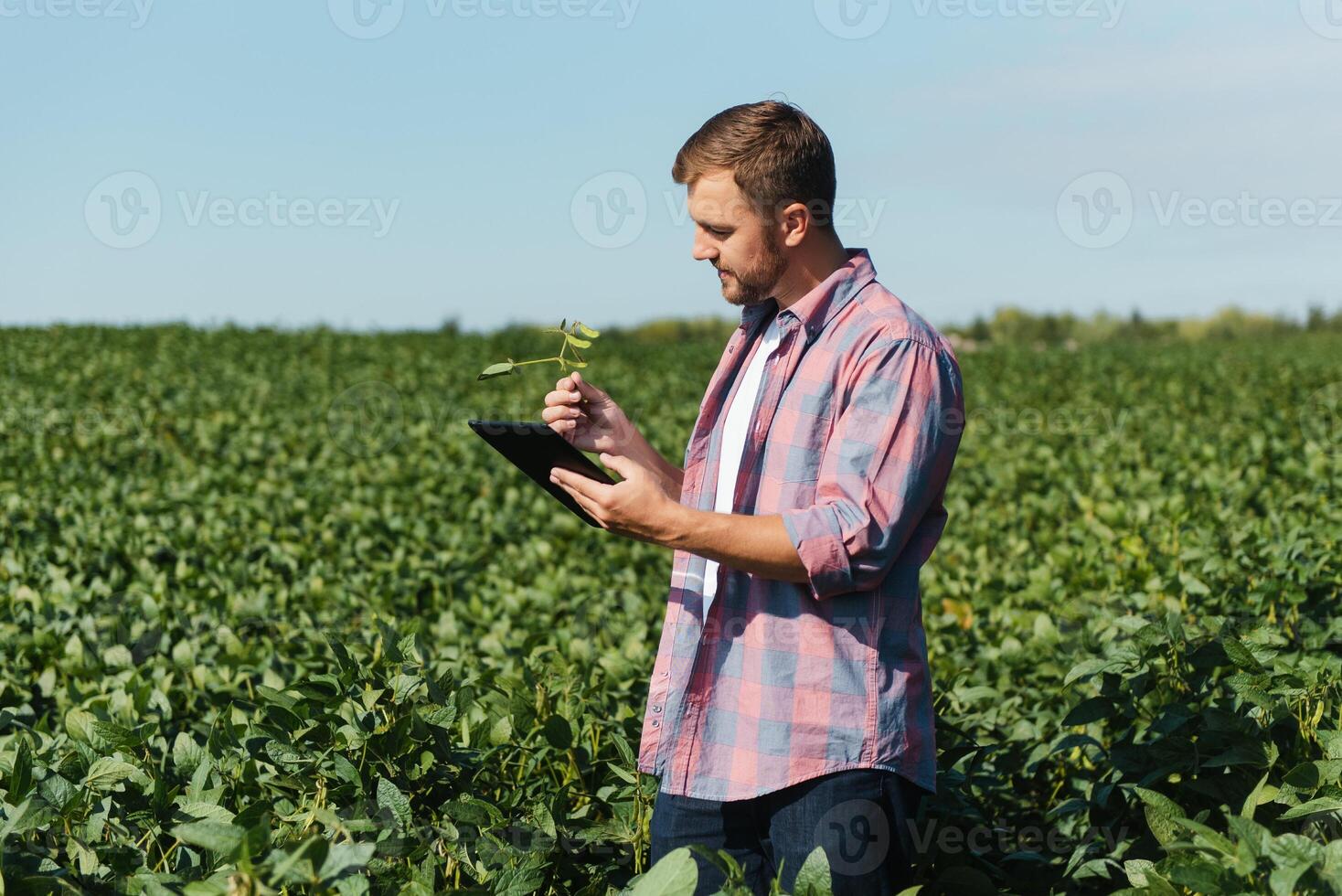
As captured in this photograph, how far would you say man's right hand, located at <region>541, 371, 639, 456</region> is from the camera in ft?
8.35

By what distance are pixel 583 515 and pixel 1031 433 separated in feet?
35.6

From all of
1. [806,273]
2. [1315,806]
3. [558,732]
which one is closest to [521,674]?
[558,732]

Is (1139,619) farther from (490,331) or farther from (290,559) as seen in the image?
(490,331)

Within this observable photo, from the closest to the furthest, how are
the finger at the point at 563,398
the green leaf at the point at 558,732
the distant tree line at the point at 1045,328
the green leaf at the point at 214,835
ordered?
the green leaf at the point at 214,835
the finger at the point at 563,398
the green leaf at the point at 558,732
the distant tree line at the point at 1045,328

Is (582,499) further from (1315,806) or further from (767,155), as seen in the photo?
(1315,806)

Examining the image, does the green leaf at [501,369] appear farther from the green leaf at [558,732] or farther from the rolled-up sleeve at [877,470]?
the green leaf at [558,732]

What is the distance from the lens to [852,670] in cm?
230

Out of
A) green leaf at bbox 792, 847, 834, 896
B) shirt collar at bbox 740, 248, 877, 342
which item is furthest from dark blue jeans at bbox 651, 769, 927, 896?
shirt collar at bbox 740, 248, 877, 342

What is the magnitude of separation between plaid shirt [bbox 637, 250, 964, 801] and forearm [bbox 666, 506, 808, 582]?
0.03 m

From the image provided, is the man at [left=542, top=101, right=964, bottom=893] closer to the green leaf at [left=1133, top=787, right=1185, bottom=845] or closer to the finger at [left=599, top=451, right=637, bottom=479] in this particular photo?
the finger at [left=599, top=451, right=637, bottom=479]

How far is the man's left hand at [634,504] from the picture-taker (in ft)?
7.23

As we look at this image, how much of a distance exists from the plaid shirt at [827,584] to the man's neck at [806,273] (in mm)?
37

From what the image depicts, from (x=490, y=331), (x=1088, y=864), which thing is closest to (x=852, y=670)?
(x=1088, y=864)

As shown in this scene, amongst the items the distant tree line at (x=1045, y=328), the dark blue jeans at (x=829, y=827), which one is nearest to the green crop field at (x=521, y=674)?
the dark blue jeans at (x=829, y=827)
